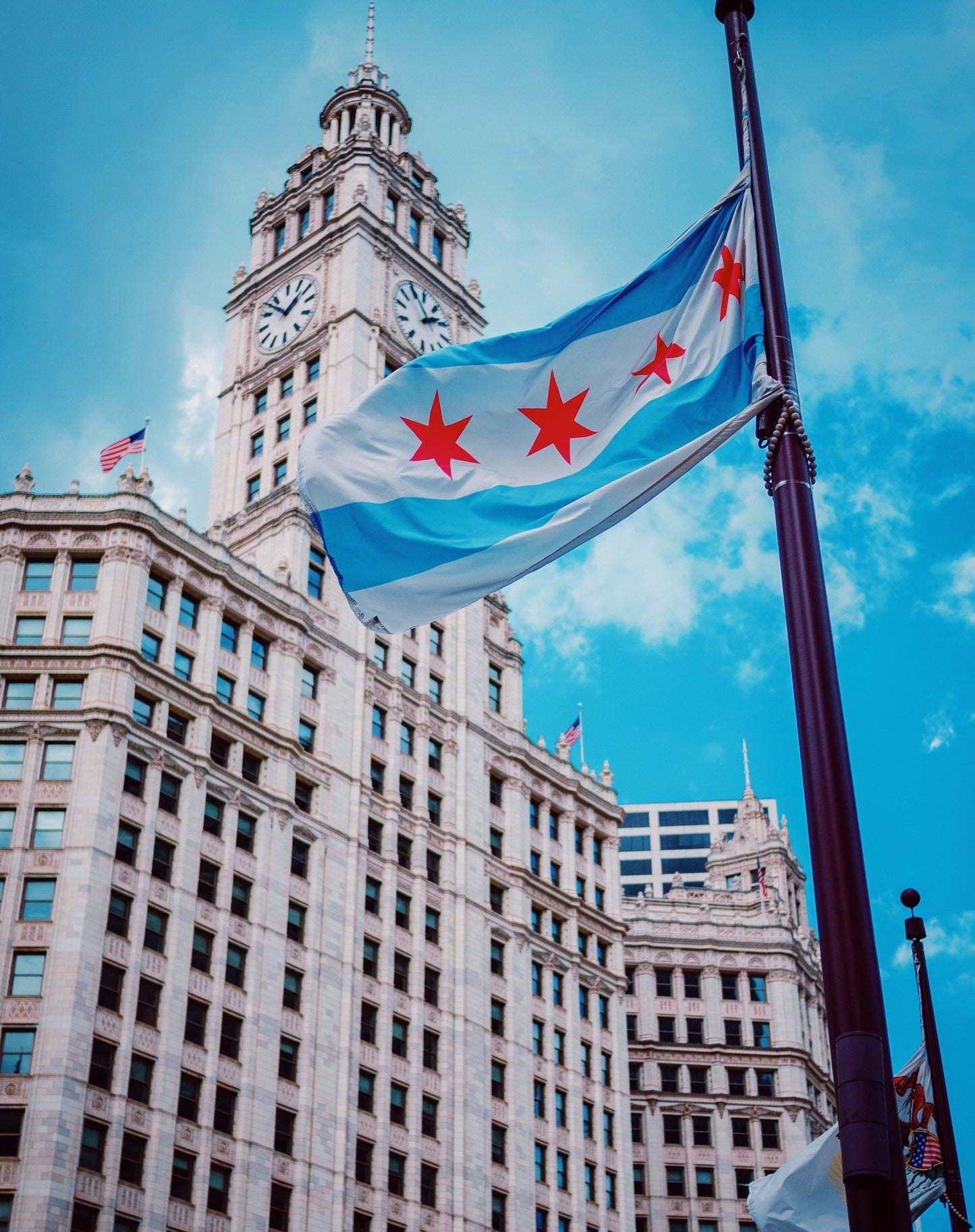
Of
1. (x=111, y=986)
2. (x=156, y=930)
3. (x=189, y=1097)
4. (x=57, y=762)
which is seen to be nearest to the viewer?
(x=111, y=986)

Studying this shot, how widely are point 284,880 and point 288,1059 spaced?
8.26m

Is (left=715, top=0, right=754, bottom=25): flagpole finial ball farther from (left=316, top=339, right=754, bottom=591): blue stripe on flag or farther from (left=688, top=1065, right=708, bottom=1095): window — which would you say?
(left=688, top=1065, right=708, bottom=1095): window

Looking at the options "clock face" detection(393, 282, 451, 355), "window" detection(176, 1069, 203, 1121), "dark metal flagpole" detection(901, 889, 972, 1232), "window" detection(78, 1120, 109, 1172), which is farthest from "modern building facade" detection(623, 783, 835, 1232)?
"dark metal flagpole" detection(901, 889, 972, 1232)

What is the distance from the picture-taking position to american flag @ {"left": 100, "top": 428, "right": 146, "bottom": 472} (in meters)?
73.6

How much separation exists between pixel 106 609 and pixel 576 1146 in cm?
3837

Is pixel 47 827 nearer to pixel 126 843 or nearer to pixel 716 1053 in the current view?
pixel 126 843

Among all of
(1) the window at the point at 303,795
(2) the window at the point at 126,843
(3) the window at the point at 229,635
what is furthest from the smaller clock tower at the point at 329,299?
(2) the window at the point at 126,843

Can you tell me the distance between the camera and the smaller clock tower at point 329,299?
316ft

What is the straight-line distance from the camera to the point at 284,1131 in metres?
70.4

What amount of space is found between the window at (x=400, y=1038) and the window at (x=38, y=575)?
27.0 m

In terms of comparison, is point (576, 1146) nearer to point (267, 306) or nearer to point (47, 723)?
point (47, 723)

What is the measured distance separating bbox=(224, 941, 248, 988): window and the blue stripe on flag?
180 ft

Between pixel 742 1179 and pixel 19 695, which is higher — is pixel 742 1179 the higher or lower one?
the lower one

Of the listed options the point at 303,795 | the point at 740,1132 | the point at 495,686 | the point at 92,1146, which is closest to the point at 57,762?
the point at 303,795
